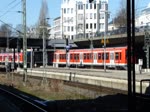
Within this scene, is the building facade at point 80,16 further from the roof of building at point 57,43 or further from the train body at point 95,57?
the train body at point 95,57

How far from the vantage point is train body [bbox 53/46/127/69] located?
60.0 metres

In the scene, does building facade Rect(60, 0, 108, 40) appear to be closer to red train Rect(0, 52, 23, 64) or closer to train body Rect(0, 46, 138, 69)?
red train Rect(0, 52, 23, 64)

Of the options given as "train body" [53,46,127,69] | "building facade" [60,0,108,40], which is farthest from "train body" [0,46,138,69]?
"building facade" [60,0,108,40]

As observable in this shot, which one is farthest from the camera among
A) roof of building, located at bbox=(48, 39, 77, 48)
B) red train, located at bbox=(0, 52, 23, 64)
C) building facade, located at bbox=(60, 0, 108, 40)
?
building facade, located at bbox=(60, 0, 108, 40)

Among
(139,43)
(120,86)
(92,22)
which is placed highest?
(92,22)

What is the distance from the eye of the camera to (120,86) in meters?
33.7

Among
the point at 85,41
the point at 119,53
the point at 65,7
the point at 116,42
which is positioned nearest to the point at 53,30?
the point at 65,7

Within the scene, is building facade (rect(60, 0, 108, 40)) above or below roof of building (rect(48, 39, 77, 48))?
above

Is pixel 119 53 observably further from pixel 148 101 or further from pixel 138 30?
pixel 148 101

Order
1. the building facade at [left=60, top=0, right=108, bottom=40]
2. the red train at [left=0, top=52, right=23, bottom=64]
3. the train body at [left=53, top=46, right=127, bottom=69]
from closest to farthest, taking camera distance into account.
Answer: the train body at [left=53, top=46, right=127, bottom=69]
the red train at [left=0, top=52, right=23, bottom=64]
the building facade at [left=60, top=0, right=108, bottom=40]

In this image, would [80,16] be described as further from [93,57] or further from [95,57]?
[95,57]

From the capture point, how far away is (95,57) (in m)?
68.0

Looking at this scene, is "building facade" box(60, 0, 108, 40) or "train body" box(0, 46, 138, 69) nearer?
"train body" box(0, 46, 138, 69)

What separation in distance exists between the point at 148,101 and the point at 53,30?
558 feet
